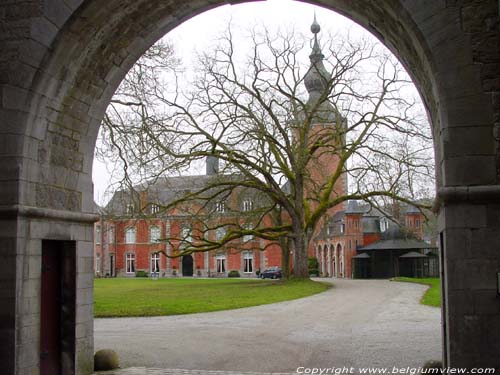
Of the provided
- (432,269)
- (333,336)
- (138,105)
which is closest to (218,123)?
(138,105)

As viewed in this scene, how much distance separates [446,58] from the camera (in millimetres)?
6230

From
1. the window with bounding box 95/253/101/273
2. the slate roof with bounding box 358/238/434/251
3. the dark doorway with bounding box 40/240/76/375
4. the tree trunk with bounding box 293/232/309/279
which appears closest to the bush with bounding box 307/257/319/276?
the slate roof with bounding box 358/238/434/251

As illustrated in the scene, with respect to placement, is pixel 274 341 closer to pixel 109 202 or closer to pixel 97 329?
pixel 97 329

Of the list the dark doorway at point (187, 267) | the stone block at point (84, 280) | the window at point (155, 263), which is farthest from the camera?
the window at point (155, 263)

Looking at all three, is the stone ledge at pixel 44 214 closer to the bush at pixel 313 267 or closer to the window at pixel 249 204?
the window at pixel 249 204

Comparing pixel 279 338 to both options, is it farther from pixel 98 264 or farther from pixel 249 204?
pixel 98 264

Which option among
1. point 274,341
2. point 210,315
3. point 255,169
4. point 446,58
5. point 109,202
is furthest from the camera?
point 255,169

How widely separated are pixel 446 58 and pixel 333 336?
8103 mm

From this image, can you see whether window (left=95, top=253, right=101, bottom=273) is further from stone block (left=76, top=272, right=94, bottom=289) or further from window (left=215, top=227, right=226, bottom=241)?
stone block (left=76, top=272, right=94, bottom=289)

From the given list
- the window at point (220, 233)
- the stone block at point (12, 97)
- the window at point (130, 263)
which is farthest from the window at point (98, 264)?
the stone block at point (12, 97)

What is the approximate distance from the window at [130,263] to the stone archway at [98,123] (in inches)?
2409

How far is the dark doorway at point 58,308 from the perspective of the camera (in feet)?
26.1

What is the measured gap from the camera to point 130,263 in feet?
226

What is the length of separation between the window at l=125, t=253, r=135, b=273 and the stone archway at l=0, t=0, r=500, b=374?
61186 millimetres
